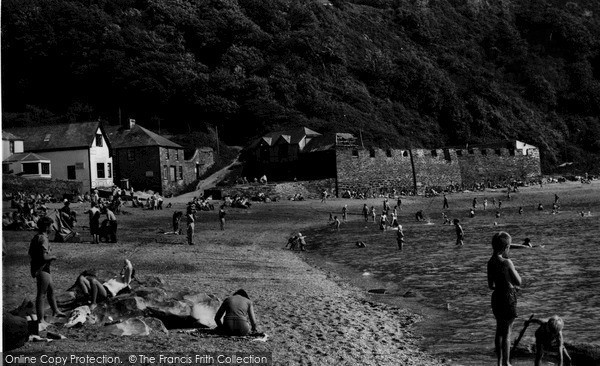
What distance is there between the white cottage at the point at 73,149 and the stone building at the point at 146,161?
13.6 feet

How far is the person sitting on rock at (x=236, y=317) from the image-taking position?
350 inches

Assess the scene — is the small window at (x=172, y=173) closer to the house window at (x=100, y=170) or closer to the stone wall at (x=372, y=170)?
the house window at (x=100, y=170)

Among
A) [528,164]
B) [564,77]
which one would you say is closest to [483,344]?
[528,164]

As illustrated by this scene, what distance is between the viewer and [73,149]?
137ft

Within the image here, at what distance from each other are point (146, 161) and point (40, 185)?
36.6 ft

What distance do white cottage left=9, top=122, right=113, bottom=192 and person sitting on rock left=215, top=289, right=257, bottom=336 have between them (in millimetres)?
34989

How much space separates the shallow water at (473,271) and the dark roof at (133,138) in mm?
21401

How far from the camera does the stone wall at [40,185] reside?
36812 millimetres

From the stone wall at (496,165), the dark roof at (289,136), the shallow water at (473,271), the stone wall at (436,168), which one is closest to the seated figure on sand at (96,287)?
the shallow water at (473,271)

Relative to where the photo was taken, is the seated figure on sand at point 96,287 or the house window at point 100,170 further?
the house window at point 100,170

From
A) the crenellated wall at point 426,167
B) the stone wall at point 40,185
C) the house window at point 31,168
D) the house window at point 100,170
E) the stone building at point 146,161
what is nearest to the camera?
the stone wall at point 40,185

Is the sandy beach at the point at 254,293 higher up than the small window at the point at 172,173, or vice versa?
the small window at the point at 172,173

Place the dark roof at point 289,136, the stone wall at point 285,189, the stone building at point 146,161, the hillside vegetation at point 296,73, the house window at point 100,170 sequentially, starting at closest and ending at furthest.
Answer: the house window at point 100,170
the stone wall at point 285,189
the stone building at point 146,161
the dark roof at point 289,136
the hillside vegetation at point 296,73

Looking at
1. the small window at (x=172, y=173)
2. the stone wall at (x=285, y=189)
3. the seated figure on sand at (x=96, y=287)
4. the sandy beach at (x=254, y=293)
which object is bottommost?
the sandy beach at (x=254, y=293)
